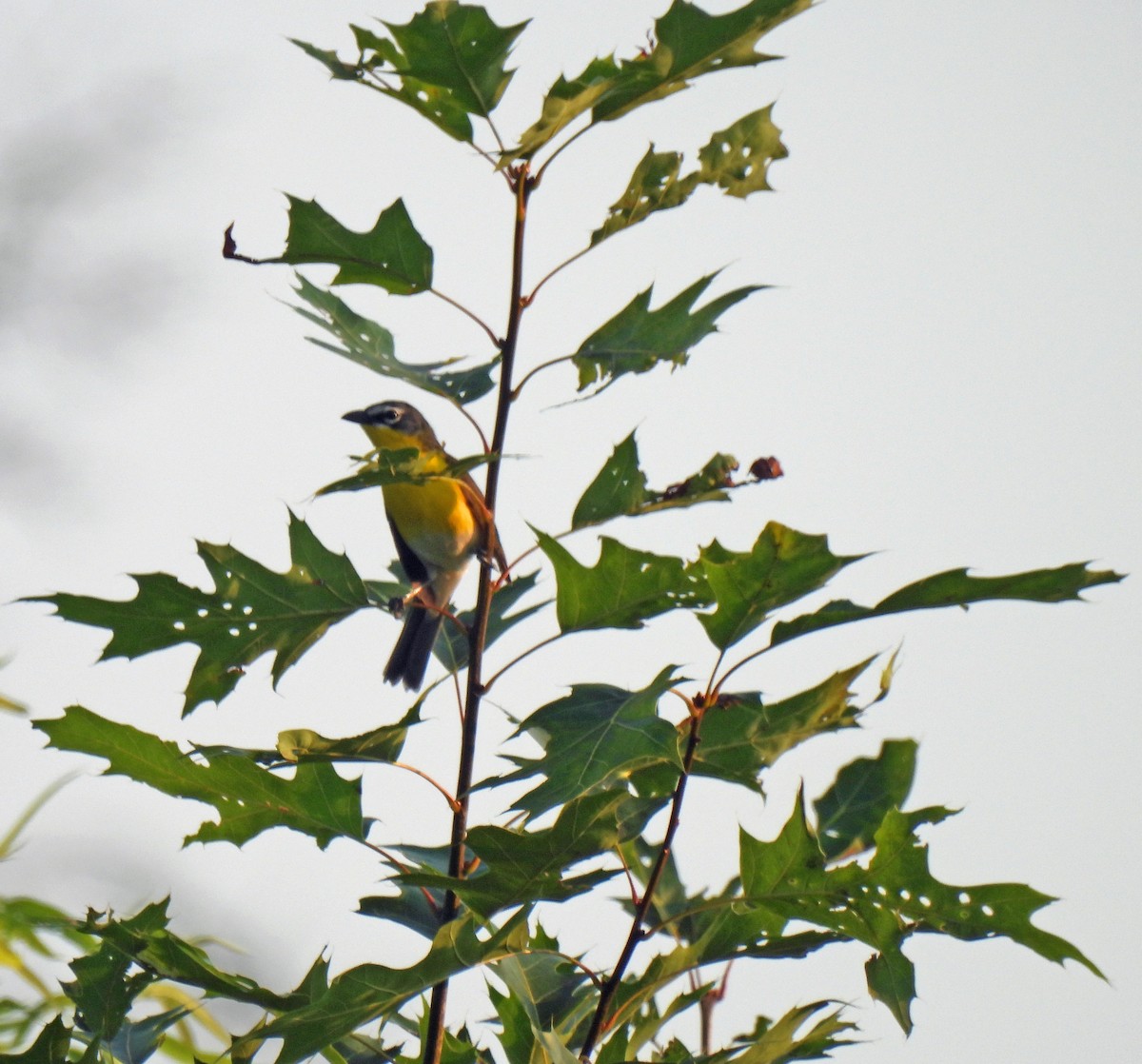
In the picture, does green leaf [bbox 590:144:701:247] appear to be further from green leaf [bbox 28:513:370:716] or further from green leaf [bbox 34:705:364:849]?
green leaf [bbox 34:705:364:849]

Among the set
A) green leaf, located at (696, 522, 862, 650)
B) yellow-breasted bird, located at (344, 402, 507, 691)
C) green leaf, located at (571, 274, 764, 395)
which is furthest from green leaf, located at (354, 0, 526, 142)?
yellow-breasted bird, located at (344, 402, 507, 691)

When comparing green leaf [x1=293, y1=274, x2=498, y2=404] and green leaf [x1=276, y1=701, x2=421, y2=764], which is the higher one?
green leaf [x1=293, y1=274, x2=498, y2=404]

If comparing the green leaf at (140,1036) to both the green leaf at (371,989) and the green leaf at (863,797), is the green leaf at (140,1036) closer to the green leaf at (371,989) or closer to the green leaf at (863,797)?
the green leaf at (371,989)

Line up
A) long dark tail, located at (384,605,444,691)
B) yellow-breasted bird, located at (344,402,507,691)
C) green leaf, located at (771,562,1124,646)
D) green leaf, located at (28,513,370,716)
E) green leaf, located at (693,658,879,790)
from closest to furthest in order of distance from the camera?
1. green leaf, located at (771,562,1124,646)
2. green leaf, located at (693,658,879,790)
3. green leaf, located at (28,513,370,716)
4. long dark tail, located at (384,605,444,691)
5. yellow-breasted bird, located at (344,402,507,691)

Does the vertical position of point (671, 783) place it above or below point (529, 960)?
above

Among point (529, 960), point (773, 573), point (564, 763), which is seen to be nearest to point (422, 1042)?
point (529, 960)

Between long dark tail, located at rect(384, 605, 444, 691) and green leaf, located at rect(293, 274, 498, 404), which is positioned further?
long dark tail, located at rect(384, 605, 444, 691)

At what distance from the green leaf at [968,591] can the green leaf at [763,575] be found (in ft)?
0.20

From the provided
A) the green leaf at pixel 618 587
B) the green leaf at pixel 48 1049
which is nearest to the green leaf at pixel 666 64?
the green leaf at pixel 618 587

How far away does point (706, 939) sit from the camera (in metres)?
1.94

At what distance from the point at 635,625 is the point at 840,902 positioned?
52 cm

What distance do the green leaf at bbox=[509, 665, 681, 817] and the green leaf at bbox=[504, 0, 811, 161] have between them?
86cm

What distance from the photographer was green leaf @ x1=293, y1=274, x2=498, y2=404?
2.18 metres

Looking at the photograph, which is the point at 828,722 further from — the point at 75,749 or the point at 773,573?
the point at 75,749
